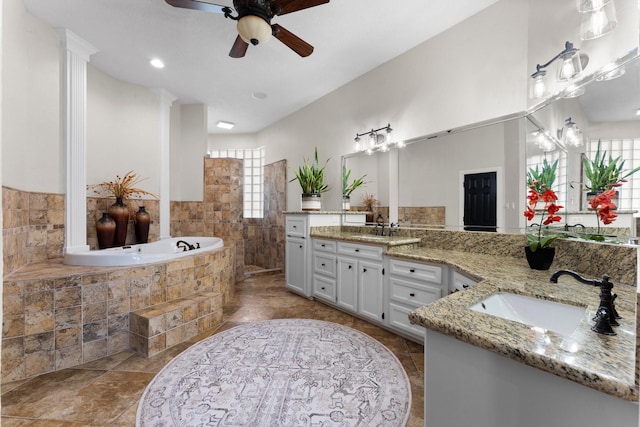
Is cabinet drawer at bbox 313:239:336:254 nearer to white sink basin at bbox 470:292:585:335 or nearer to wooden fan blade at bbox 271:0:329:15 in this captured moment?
white sink basin at bbox 470:292:585:335

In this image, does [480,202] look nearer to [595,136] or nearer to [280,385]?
[595,136]

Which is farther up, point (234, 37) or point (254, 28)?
point (234, 37)

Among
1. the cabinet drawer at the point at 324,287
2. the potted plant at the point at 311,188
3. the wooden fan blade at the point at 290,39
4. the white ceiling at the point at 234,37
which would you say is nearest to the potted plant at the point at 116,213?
the white ceiling at the point at 234,37

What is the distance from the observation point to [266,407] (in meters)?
1.58

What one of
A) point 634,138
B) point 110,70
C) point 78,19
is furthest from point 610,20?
point 110,70

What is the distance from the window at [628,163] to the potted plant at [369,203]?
2083mm

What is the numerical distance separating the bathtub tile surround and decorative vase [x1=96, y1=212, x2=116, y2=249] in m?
0.74

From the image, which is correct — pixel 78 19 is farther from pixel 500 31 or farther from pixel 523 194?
pixel 523 194

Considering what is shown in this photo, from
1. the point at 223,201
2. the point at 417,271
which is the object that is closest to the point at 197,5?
the point at 417,271

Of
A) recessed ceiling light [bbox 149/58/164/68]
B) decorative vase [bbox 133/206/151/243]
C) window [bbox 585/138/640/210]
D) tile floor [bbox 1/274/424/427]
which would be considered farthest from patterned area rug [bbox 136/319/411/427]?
recessed ceiling light [bbox 149/58/164/68]

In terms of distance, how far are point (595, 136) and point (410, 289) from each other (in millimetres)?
1498

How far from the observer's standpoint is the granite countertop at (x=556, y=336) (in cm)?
69

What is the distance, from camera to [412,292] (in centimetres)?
229

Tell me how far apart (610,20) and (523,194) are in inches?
41.8
